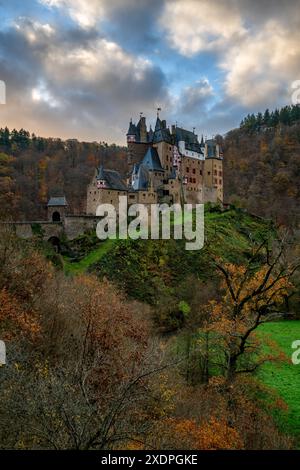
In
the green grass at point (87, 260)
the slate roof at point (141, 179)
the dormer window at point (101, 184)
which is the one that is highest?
the slate roof at point (141, 179)

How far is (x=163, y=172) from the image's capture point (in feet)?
192

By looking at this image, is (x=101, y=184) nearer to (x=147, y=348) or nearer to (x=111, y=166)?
(x=147, y=348)

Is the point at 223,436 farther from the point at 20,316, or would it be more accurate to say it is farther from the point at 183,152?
the point at 183,152

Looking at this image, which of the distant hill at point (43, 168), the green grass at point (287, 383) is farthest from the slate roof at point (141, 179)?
the green grass at point (287, 383)

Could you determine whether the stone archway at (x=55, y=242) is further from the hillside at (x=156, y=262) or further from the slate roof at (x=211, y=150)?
the slate roof at (x=211, y=150)

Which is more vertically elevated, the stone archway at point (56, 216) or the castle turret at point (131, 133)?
the castle turret at point (131, 133)

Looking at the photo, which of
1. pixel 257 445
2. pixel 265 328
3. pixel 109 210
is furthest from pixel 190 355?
pixel 109 210

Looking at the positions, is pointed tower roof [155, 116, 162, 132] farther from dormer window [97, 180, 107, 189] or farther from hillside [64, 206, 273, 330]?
hillside [64, 206, 273, 330]

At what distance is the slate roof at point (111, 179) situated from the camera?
4900 centimetres

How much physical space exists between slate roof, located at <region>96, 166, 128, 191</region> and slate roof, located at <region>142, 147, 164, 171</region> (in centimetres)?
691

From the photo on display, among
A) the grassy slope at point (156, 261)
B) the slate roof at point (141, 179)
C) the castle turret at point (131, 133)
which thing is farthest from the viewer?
the castle turret at point (131, 133)

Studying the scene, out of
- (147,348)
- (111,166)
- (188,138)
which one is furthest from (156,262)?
(111,166)

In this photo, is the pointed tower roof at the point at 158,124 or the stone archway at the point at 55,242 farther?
the pointed tower roof at the point at 158,124

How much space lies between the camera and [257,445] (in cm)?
1591
